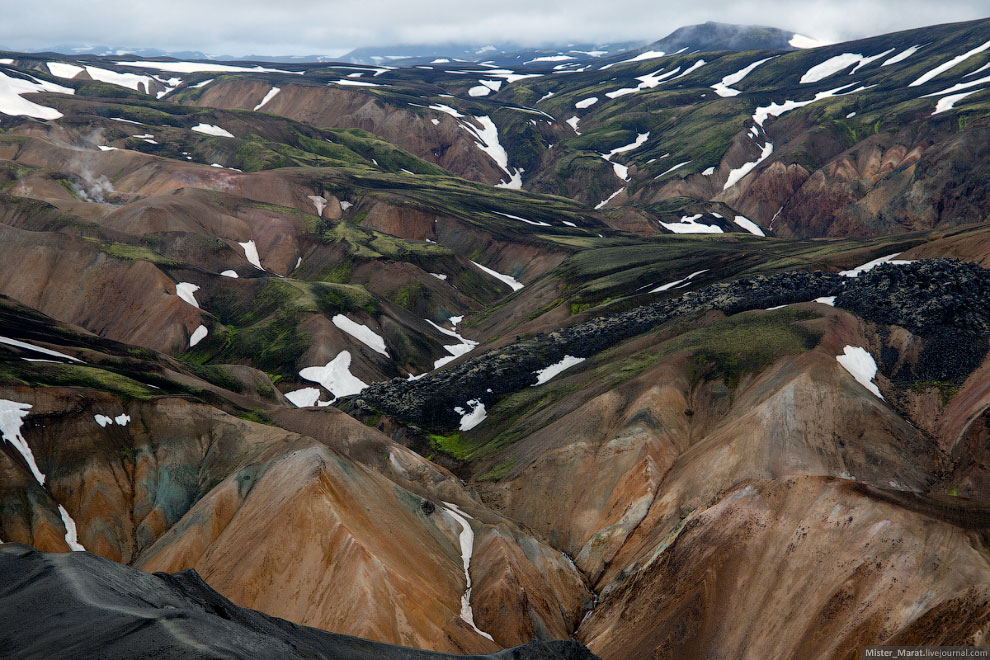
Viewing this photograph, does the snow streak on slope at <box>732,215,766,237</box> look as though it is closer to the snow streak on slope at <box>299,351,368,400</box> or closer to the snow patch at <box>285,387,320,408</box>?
the snow streak on slope at <box>299,351,368,400</box>

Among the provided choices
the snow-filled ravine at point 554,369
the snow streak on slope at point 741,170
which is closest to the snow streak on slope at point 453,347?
the snow-filled ravine at point 554,369

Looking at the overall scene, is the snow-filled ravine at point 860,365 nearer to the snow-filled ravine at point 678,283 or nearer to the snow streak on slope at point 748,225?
the snow-filled ravine at point 678,283

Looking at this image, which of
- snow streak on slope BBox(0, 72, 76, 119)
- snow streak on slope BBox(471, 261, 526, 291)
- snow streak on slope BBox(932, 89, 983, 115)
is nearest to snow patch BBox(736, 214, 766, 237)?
snow streak on slope BBox(932, 89, 983, 115)

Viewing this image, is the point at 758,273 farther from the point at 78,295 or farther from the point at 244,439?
the point at 78,295

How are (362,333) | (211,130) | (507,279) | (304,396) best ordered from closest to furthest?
1. (304,396)
2. (362,333)
3. (507,279)
4. (211,130)

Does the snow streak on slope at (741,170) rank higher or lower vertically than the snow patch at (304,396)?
higher

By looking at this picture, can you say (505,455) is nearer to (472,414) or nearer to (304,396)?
(472,414)

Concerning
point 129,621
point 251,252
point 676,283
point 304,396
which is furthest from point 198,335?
point 129,621
